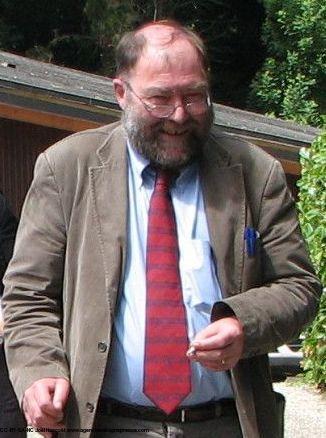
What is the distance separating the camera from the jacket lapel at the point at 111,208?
2928 mm

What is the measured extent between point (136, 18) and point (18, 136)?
17234mm

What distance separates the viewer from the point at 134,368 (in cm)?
290

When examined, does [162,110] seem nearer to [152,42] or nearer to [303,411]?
[152,42]

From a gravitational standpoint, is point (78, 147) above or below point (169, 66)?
below

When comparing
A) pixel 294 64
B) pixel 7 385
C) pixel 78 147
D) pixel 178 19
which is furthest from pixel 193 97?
pixel 178 19

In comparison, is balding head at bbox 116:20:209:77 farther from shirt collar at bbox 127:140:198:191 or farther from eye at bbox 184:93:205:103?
shirt collar at bbox 127:140:198:191

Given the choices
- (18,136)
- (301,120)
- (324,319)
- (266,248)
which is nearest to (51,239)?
(266,248)

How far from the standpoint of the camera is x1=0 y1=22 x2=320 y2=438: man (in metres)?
2.89

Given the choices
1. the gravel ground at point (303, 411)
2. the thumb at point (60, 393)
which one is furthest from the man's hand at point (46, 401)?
the gravel ground at point (303, 411)

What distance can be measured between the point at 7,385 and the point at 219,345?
2019mm

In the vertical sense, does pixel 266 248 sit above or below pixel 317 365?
above

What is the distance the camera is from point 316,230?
8031mm

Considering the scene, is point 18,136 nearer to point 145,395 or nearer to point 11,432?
point 11,432

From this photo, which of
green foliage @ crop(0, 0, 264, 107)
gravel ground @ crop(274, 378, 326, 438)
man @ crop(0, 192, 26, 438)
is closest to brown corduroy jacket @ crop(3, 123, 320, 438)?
man @ crop(0, 192, 26, 438)
